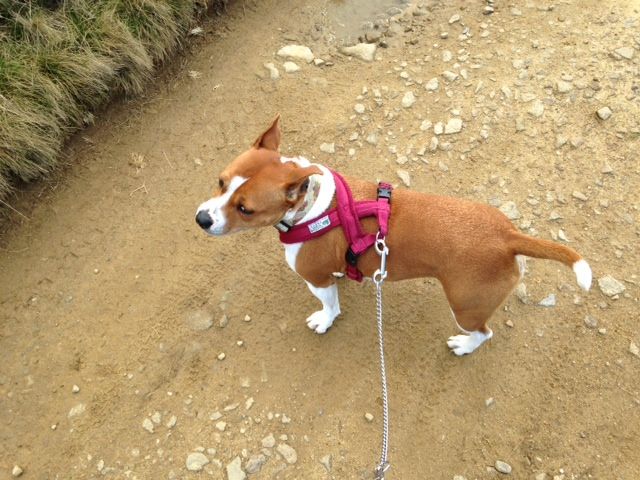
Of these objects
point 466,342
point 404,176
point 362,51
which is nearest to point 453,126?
point 404,176

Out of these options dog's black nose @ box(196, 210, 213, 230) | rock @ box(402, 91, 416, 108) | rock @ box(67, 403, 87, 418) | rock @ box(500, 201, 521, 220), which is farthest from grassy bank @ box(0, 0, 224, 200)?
rock @ box(500, 201, 521, 220)

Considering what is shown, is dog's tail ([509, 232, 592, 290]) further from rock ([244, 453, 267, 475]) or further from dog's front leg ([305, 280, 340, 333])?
rock ([244, 453, 267, 475])

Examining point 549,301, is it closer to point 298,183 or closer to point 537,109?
point 537,109

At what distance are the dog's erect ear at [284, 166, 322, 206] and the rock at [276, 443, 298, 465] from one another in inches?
73.0

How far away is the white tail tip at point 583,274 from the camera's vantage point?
2648mm

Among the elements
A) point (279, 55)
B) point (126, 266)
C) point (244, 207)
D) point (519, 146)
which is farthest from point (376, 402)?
point (279, 55)

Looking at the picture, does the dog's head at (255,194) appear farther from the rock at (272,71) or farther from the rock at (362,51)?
the rock at (362,51)

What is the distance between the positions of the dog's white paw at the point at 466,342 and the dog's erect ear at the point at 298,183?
1697 millimetres

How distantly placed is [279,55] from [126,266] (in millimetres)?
2772

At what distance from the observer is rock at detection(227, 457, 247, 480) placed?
3557 millimetres

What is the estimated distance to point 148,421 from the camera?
12.4 ft

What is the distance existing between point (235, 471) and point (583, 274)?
2668 mm

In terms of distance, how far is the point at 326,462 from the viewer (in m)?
3.59

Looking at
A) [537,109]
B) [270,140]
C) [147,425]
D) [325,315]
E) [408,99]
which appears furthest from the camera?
[408,99]
